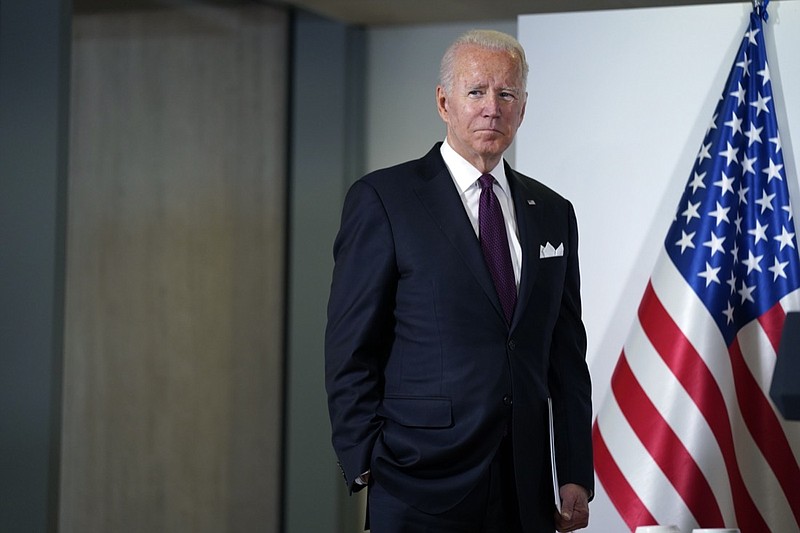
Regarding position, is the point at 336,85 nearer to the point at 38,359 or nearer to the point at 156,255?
the point at 156,255

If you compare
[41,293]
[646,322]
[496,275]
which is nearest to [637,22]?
[646,322]

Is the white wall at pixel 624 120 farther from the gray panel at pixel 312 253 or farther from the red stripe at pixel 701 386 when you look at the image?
the gray panel at pixel 312 253

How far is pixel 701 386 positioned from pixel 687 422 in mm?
116

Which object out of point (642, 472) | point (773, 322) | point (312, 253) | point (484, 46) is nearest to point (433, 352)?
point (484, 46)

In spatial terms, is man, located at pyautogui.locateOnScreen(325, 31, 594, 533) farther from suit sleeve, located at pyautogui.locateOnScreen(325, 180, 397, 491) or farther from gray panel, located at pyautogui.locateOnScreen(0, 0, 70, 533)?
gray panel, located at pyautogui.locateOnScreen(0, 0, 70, 533)

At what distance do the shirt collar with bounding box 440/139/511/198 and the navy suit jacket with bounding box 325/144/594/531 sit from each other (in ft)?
0.10

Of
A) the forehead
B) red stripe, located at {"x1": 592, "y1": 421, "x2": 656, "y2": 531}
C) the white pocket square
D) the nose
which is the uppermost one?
the forehead

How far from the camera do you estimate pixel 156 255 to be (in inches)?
160

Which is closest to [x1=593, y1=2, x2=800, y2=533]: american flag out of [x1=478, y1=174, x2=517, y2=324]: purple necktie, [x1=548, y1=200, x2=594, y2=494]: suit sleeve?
[x1=548, y1=200, x2=594, y2=494]: suit sleeve

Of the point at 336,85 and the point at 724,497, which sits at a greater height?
the point at 336,85

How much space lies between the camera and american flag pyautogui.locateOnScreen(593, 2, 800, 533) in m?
3.33

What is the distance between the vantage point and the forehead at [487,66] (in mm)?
2268

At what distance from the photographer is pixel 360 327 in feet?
7.29

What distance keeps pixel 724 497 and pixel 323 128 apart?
2.25m
